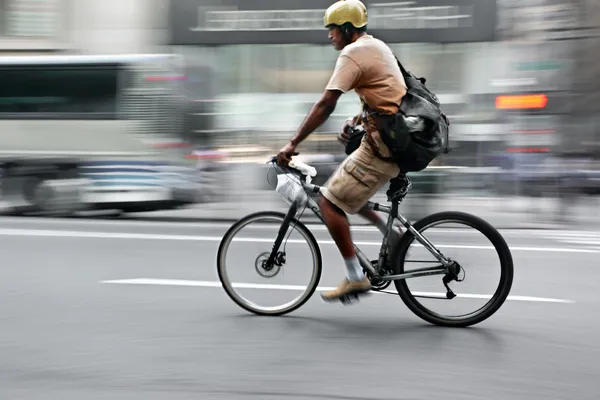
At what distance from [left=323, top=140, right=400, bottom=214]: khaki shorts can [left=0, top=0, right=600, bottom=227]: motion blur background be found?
6.61 meters

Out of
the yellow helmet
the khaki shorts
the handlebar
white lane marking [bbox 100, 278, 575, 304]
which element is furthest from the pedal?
the yellow helmet

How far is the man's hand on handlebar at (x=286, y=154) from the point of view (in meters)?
4.79

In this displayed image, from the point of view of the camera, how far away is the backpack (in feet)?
15.3

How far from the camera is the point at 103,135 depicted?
39.1 ft

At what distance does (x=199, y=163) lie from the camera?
12312 millimetres

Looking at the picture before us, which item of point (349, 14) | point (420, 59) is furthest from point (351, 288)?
point (420, 59)

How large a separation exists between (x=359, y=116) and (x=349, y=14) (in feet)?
1.92

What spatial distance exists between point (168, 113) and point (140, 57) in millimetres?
874

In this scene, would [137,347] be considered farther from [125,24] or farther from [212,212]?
[125,24]

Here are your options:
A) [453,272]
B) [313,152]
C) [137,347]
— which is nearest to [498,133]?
[313,152]

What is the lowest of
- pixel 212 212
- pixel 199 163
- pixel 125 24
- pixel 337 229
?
pixel 212 212

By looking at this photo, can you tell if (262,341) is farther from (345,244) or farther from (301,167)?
(301,167)

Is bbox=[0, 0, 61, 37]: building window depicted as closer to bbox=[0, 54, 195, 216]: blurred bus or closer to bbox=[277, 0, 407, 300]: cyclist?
bbox=[0, 54, 195, 216]: blurred bus

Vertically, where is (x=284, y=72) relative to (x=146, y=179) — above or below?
A: above
